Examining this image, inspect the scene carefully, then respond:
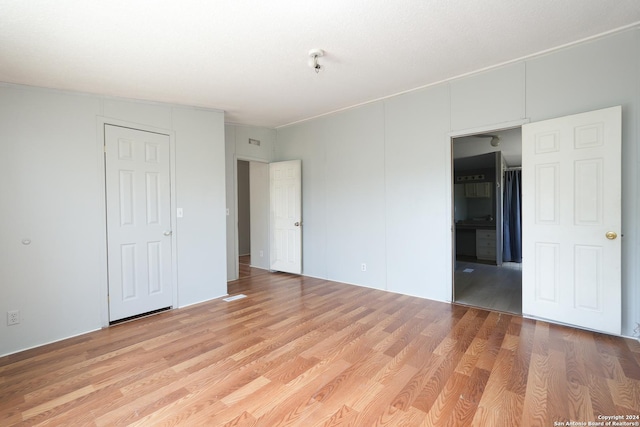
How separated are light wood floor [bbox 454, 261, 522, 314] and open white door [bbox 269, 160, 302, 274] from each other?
267 centimetres

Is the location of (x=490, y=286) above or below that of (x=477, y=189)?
below

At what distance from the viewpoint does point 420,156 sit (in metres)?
3.85

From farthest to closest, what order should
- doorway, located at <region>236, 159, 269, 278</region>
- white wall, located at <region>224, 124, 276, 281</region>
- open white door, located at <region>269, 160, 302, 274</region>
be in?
1. doorway, located at <region>236, 159, 269, 278</region>
2. open white door, located at <region>269, 160, 302, 274</region>
3. white wall, located at <region>224, 124, 276, 281</region>

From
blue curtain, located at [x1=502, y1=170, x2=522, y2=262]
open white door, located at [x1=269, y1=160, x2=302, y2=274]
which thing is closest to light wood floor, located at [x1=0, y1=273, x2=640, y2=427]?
open white door, located at [x1=269, y1=160, x2=302, y2=274]

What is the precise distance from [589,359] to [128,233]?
14.9 ft

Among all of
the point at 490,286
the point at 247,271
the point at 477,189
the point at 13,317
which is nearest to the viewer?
the point at 13,317

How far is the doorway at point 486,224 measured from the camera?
162 inches

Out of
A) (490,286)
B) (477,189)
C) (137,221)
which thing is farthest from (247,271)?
(477,189)

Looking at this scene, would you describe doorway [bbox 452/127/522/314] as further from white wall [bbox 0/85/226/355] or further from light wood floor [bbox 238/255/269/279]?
white wall [bbox 0/85/226/355]

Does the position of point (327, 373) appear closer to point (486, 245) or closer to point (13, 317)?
point (13, 317)

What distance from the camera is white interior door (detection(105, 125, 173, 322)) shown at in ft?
10.8

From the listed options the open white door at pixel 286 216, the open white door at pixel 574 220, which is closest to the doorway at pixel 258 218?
the open white door at pixel 286 216

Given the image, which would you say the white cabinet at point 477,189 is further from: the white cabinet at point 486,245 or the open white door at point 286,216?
the open white door at point 286,216

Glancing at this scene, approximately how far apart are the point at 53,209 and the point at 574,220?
16.6 ft
